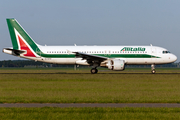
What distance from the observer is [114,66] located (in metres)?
42.1

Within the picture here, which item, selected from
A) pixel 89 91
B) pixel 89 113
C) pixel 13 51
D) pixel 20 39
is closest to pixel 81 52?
pixel 20 39

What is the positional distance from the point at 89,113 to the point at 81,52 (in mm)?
34105

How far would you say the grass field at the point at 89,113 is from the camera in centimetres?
1081

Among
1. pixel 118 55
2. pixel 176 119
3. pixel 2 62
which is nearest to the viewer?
pixel 176 119

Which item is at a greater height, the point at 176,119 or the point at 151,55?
the point at 151,55

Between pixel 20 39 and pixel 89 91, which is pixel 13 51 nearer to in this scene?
pixel 20 39

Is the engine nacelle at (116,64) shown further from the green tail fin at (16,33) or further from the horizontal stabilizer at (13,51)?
the horizontal stabilizer at (13,51)

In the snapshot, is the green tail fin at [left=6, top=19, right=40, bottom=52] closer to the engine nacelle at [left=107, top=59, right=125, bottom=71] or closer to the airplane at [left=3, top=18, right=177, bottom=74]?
the airplane at [left=3, top=18, right=177, bottom=74]

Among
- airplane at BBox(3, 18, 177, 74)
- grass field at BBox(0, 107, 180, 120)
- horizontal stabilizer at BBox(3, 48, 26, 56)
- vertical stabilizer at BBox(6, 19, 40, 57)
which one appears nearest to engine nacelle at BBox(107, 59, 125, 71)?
→ airplane at BBox(3, 18, 177, 74)

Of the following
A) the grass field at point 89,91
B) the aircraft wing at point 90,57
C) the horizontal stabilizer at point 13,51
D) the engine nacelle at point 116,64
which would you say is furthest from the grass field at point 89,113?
the horizontal stabilizer at point 13,51

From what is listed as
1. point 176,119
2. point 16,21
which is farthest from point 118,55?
point 176,119

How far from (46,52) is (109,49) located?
10109 mm

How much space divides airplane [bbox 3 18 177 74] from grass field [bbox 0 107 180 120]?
3149 cm

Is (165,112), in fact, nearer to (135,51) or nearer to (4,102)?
(4,102)
